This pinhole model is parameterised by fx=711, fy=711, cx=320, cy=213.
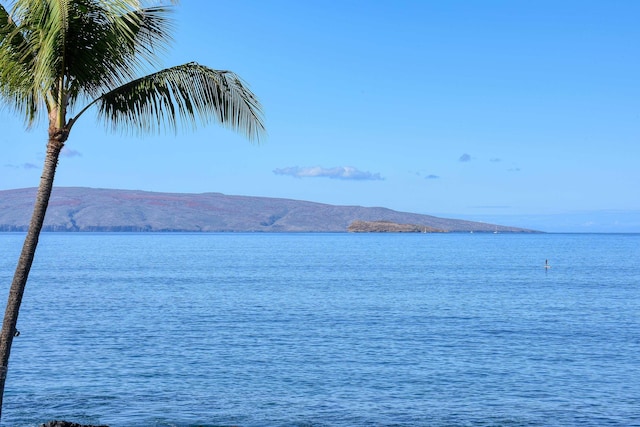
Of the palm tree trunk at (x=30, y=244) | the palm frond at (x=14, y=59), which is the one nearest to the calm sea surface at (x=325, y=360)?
the palm tree trunk at (x=30, y=244)

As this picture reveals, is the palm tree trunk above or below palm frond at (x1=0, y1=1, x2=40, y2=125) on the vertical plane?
below

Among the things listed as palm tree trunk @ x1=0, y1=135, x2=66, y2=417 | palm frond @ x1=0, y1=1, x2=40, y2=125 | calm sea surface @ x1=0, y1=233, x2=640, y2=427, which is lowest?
calm sea surface @ x1=0, y1=233, x2=640, y2=427

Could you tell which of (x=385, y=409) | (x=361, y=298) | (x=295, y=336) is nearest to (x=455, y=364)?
(x=385, y=409)

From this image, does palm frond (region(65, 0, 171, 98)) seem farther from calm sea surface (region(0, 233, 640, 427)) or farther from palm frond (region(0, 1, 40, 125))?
calm sea surface (region(0, 233, 640, 427))

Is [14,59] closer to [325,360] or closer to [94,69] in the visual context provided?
[94,69]

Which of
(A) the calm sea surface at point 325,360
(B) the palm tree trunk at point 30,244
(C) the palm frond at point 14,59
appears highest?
Answer: (C) the palm frond at point 14,59

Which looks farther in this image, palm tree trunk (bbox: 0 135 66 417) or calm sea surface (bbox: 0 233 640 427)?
calm sea surface (bbox: 0 233 640 427)

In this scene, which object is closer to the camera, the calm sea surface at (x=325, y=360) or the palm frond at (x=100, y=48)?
the palm frond at (x=100, y=48)

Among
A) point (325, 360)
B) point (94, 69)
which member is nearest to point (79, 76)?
point (94, 69)

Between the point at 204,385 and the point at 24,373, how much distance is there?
753 cm

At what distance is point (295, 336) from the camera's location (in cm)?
3866

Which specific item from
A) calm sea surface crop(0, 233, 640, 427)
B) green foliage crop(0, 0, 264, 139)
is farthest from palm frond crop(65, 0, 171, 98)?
calm sea surface crop(0, 233, 640, 427)

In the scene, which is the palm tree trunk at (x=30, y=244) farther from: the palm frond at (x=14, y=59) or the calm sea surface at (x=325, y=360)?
the calm sea surface at (x=325, y=360)

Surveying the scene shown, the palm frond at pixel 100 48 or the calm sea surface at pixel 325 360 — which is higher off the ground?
the palm frond at pixel 100 48
